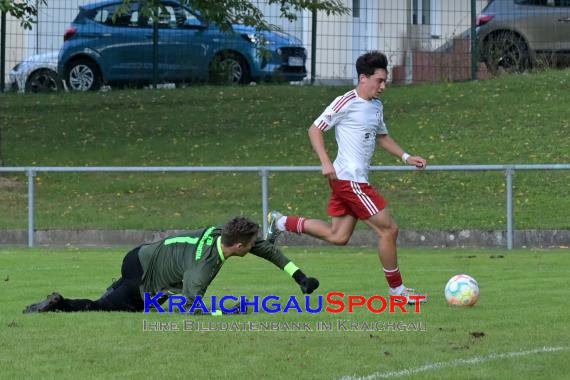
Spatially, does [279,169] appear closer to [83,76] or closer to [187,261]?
[187,261]

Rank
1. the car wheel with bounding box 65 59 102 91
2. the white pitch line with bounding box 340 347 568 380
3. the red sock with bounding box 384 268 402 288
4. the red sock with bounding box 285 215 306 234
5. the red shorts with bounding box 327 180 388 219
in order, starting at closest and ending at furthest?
the white pitch line with bounding box 340 347 568 380, the red shorts with bounding box 327 180 388 219, the red sock with bounding box 384 268 402 288, the red sock with bounding box 285 215 306 234, the car wheel with bounding box 65 59 102 91

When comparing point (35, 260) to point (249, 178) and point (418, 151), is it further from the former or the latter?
point (418, 151)

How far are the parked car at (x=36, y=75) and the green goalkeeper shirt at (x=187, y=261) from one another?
2117 cm

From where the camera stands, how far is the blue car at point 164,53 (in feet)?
97.9

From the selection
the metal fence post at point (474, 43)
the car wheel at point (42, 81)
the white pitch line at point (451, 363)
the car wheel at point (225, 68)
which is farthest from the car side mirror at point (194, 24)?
the white pitch line at point (451, 363)

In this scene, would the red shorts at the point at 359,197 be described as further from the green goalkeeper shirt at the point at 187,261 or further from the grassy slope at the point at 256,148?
the grassy slope at the point at 256,148

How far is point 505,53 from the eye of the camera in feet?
94.4

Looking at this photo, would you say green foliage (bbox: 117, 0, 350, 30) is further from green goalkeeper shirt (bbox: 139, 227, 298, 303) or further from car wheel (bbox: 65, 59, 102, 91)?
green goalkeeper shirt (bbox: 139, 227, 298, 303)

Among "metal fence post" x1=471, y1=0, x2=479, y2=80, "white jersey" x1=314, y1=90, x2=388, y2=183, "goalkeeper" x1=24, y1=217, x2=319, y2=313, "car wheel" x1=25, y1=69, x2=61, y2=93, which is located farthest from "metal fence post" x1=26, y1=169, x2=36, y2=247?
"metal fence post" x1=471, y1=0, x2=479, y2=80

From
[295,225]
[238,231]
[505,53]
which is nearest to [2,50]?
[505,53]

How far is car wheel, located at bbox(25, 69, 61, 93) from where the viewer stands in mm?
30780

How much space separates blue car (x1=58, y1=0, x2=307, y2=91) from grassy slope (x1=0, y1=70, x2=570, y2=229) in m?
0.97

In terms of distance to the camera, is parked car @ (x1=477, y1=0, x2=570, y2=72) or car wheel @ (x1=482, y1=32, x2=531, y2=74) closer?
parked car @ (x1=477, y1=0, x2=570, y2=72)

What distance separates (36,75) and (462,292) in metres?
21.9
